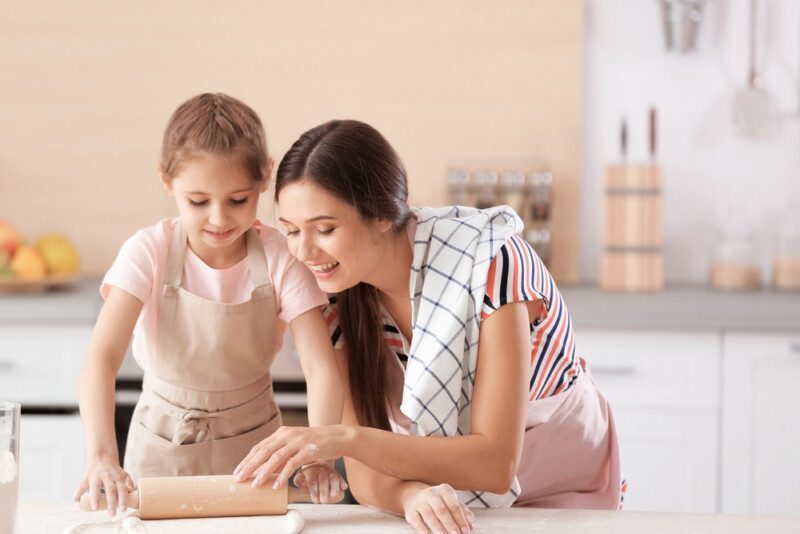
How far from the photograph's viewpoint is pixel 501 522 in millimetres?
1211

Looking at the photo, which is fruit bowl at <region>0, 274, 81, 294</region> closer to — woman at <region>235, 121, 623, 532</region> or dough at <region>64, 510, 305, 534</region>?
woman at <region>235, 121, 623, 532</region>

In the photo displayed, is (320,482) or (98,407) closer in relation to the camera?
(320,482)

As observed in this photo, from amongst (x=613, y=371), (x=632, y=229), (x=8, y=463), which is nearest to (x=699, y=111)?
(x=632, y=229)

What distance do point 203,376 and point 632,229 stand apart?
1.50 meters

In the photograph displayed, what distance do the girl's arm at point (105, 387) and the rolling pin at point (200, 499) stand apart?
0.13 ft

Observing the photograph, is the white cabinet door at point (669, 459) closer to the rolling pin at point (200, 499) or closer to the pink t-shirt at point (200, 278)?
the pink t-shirt at point (200, 278)

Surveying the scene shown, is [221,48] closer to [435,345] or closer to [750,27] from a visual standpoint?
[750,27]

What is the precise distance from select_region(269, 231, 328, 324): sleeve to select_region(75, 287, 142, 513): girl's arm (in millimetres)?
196

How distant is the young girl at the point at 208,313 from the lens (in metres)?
1.42

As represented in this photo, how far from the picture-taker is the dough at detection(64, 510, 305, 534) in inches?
45.1

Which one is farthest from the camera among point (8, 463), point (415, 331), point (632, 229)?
point (632, 229)

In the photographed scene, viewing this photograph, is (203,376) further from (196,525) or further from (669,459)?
(669,459)

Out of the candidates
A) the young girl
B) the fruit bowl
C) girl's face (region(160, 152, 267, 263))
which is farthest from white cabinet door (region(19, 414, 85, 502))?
girl's face (region(160, 152, 267, 263))

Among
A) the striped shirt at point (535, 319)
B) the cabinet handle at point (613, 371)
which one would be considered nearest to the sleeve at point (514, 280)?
the striped shirt at point (535, 319)
